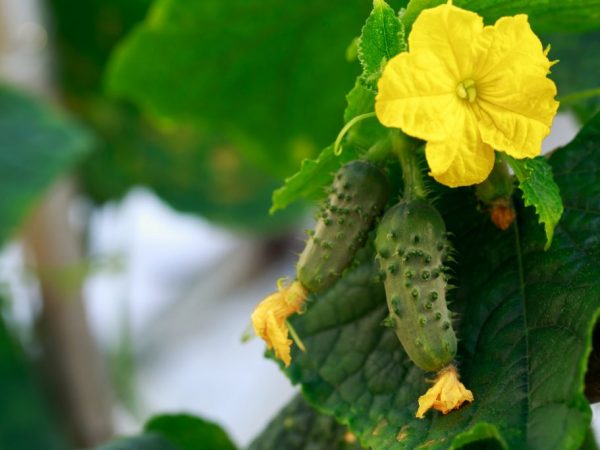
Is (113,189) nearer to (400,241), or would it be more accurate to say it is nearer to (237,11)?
(237,11)

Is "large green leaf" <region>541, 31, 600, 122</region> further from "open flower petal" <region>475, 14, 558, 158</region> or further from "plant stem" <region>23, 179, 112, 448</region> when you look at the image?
"plant stem" <region>23, 179, 112, 448</region>

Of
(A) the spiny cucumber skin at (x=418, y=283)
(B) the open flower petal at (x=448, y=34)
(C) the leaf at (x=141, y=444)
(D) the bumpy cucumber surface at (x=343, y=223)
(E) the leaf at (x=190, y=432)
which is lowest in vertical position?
(E) the leaf at (x=190, y=432)

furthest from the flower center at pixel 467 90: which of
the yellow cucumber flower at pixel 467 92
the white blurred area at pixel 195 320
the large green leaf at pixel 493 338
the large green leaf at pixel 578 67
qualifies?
the white blurred area at pixel 195 320

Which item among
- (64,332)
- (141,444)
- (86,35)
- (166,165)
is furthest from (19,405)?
(141,444)

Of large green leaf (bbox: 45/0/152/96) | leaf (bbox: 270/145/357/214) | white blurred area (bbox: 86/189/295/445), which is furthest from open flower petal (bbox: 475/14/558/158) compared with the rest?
white blurred area (bbox: 86/189/295/445)

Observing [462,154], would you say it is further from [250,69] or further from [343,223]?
[250,69]

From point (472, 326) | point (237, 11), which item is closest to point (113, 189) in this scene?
point (237, 11)

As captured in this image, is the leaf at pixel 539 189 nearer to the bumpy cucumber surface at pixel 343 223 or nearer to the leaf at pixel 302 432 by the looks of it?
the bumpy cucumber surface at pixel 343 223
